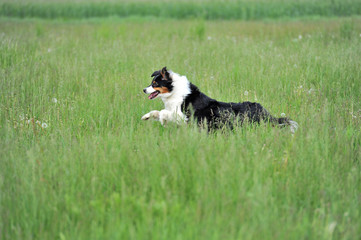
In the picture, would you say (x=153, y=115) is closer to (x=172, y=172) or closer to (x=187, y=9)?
(x=172, y=172)

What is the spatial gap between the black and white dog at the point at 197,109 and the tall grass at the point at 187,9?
12.9 meters

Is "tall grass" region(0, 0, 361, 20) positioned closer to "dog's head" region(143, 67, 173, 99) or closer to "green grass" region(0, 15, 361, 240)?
"green grass" region(0, 15, 361, 240)

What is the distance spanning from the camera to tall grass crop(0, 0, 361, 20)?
1786 centimetres

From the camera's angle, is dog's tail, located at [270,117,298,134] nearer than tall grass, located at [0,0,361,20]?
Yes

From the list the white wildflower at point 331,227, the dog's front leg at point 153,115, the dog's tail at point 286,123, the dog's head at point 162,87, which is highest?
the dog's head at point 162,87

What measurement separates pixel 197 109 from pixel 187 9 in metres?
15.4

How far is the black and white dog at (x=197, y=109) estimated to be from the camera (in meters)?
4.14

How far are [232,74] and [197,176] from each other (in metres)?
3.71

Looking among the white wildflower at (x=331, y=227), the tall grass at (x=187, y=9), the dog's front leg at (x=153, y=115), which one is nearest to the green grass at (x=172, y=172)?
the white wildflower at (x=331, y=227)

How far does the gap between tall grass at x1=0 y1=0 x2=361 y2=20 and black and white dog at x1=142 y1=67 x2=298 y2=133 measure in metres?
12.9

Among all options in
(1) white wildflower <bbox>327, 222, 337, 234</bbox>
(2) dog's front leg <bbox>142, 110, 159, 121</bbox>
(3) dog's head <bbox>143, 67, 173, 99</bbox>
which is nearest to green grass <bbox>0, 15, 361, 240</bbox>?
(1) white wildflower <bbox>327, 222, 337, 234</bbox>

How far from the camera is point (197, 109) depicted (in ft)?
14.3

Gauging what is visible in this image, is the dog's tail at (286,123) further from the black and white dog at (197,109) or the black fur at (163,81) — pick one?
the black fur at (163,81)

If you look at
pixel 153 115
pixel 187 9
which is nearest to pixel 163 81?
pixel 153 115
